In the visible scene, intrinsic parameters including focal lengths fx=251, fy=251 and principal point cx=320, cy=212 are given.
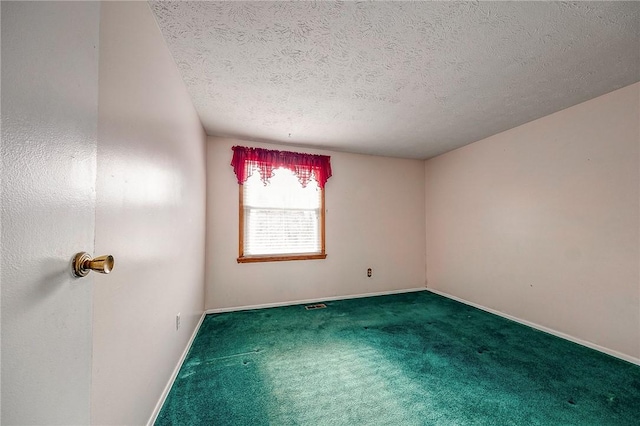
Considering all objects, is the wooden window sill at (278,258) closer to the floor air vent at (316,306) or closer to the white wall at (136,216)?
the floor air vent at (316,306)

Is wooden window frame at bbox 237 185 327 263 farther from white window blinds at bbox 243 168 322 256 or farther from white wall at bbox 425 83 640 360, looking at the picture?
white wall at bbox 425 83 640 360

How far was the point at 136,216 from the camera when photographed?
1223mm

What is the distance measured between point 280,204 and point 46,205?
10.2ft

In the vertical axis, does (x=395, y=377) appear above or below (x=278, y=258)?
below

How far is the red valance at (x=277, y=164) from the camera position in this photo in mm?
3371

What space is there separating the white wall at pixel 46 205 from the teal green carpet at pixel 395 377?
1307 mm

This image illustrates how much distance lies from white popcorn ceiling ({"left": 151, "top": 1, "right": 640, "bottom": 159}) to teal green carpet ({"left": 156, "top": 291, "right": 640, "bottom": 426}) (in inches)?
90.8

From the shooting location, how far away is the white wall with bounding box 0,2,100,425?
405 mm

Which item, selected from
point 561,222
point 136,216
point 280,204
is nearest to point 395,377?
A: point 136,216

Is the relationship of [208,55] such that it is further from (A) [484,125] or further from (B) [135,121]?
→ (A) [484,125]

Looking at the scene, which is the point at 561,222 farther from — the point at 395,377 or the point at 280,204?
the point at 280,204

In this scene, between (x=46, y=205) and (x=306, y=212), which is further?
(x=306, y=212)

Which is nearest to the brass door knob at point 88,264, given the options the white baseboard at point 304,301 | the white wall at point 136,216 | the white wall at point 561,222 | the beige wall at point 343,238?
the white wall at point 136,216

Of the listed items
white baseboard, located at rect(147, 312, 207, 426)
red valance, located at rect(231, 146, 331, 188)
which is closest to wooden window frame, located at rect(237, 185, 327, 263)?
red valance, located at rect(231, 146, 331, 188)
